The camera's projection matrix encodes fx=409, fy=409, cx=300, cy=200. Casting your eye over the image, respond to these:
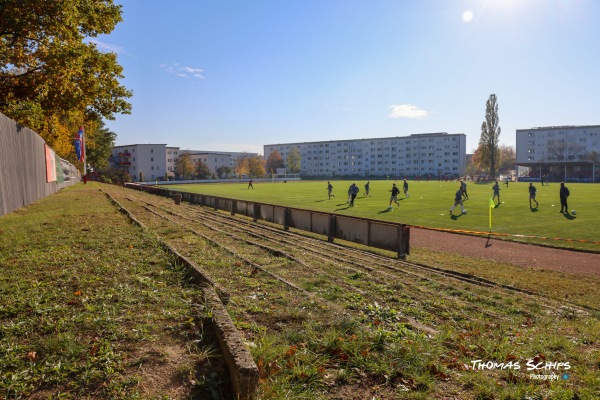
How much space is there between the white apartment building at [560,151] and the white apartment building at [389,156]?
26.9m

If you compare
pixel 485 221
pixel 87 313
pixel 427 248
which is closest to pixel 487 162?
pixel 485 221

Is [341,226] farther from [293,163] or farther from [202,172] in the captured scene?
[293,163]

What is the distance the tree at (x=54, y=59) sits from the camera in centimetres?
1434

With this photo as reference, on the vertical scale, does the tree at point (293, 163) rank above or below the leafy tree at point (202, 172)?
above

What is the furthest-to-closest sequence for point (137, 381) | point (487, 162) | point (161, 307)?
point (487, 162)
point (161, 307)
point (137, 381)

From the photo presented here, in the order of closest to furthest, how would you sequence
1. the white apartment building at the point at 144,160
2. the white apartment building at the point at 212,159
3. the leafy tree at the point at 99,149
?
the leafy tree at the point at 99,149, the white apartment building at the point at 144,160, the white apartment building at the point at 212,159

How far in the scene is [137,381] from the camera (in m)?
3.37

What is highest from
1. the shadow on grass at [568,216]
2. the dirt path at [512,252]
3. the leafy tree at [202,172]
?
the leafy tree at [202,172]

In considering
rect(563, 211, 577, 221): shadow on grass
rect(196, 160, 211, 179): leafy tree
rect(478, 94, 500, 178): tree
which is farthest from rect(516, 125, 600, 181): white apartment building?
rect(563, 211, 577, 221): shadow on grass

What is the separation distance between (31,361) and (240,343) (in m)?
1.80

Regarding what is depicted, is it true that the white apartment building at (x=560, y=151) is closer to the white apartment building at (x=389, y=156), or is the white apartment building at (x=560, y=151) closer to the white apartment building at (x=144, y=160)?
the white apartment building at (x=389, y=156)

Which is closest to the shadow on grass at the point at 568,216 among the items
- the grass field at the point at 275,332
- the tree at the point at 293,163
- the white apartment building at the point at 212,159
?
the grass field at the point at 275,332

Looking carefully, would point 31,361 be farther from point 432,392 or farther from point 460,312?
point 460,312

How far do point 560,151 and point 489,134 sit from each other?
26.0 metres
